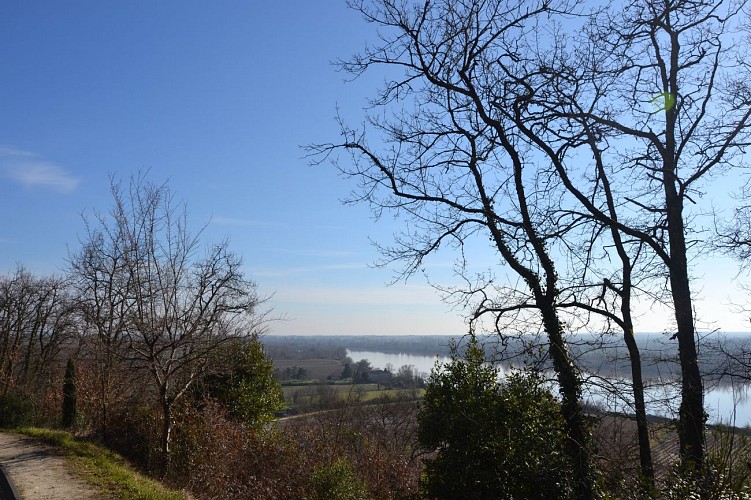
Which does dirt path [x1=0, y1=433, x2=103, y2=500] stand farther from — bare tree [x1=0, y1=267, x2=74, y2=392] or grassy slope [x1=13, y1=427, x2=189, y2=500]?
bare tree [x1=0, y1=267, x2=74, y2=392]

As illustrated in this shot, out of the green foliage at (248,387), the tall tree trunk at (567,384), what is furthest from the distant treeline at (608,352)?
the green foliage at (248,387)

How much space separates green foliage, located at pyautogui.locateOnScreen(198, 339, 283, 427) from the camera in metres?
15.0

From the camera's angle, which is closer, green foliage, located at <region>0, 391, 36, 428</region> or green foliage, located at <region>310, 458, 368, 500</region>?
green foliage, located at <region>310, 458, 368, 500</region>

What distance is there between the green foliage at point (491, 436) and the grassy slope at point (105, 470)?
416 centimetres

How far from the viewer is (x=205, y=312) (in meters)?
12.3

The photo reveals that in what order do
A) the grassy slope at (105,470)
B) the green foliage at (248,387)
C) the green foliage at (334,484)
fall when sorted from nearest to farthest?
the grassy slope at (105,470) → the green foliage at (334,484) → the green foliage at (248,387)

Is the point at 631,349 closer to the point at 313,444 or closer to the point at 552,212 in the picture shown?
the point at 552,212

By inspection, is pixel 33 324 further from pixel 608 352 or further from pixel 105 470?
pixel 608 352

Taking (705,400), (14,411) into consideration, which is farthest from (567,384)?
(14,411)

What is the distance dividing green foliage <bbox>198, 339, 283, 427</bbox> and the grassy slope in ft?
11.0

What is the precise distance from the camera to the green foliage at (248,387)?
49.3 feet

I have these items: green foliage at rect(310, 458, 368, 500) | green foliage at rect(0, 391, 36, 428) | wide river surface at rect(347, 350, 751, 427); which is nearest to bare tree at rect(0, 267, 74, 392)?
green foliage at rect(0, 391, 36, 428)

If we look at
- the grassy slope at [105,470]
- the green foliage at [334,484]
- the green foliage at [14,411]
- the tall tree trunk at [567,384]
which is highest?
the tall tree trunk at [567,384]

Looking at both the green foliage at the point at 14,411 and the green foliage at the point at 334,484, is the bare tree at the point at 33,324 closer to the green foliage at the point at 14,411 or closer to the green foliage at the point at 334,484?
the green foliage at the point at 14,411
